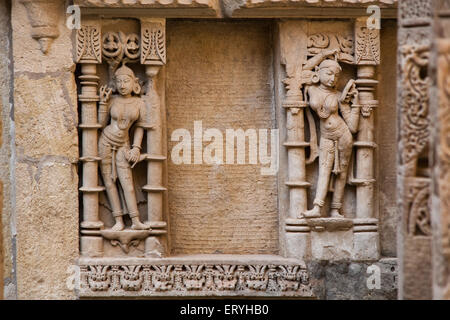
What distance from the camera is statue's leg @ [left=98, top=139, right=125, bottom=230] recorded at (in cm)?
641

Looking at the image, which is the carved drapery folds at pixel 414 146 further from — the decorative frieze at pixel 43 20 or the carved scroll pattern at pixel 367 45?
the decorative frieze at pixel 43 20

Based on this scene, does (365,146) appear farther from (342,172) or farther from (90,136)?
(90,136)

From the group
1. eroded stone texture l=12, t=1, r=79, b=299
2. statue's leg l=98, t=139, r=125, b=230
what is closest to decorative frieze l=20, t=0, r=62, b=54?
eroded stone texture l=12, t=1, r=79, b=299

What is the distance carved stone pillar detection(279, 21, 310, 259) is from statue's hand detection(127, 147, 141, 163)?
0.90 metres

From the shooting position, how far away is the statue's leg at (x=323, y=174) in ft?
21.0

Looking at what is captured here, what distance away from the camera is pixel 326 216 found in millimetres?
6516

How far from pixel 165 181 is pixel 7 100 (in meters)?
1.08

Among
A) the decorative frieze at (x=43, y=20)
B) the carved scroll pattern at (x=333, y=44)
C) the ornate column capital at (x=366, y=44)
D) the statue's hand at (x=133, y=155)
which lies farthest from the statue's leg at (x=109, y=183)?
the ornate column capital at (x=366, y=44)

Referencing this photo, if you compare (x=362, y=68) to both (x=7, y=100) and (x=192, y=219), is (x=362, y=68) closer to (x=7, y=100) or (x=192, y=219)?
(x=192, y=219)

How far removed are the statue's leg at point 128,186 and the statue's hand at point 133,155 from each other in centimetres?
3

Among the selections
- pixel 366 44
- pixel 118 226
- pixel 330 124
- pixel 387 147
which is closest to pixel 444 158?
pixel 330 124

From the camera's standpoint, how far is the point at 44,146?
20.7 feet

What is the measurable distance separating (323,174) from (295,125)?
0.34 metres

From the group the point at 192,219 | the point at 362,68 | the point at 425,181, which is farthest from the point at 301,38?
the point at 425,181
